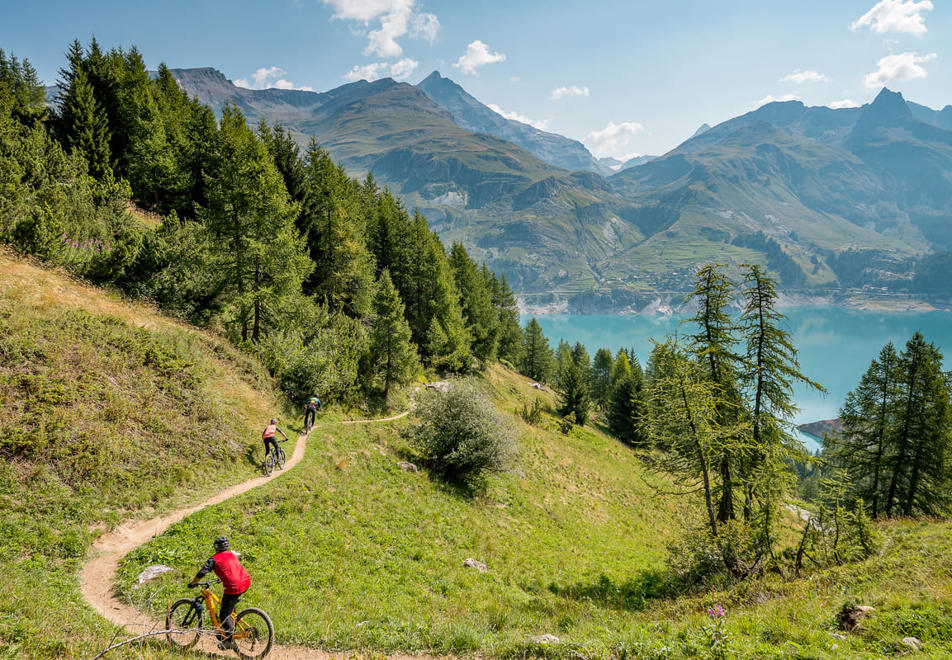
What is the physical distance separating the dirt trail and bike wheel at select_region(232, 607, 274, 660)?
22 centimetres

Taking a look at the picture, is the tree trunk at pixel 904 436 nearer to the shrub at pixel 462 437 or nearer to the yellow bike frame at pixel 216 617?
the shrub at pixel 462 437

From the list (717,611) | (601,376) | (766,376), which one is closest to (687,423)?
(766,376)

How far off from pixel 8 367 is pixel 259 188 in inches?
574

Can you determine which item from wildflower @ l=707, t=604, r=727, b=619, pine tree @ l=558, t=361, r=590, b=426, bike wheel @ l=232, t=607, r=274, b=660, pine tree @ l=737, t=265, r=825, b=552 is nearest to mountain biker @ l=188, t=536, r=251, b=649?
bike wheel @ l=232, t=607, r=274, b=660

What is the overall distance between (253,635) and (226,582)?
1197 mm

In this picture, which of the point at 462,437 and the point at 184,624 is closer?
the point at 184,624

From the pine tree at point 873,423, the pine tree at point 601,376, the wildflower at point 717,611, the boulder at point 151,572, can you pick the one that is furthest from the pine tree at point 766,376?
the pine tree at point 601,376

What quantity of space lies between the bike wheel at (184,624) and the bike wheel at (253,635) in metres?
0.74

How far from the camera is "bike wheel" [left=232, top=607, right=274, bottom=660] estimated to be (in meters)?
7.86

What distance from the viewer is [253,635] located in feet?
26.3

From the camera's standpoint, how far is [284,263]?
954 inches

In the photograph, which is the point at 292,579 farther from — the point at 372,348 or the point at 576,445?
the point at 576,445


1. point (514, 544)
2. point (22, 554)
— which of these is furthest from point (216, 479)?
point (514, 544)

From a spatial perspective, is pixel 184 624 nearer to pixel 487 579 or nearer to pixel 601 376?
pixel 487 579
